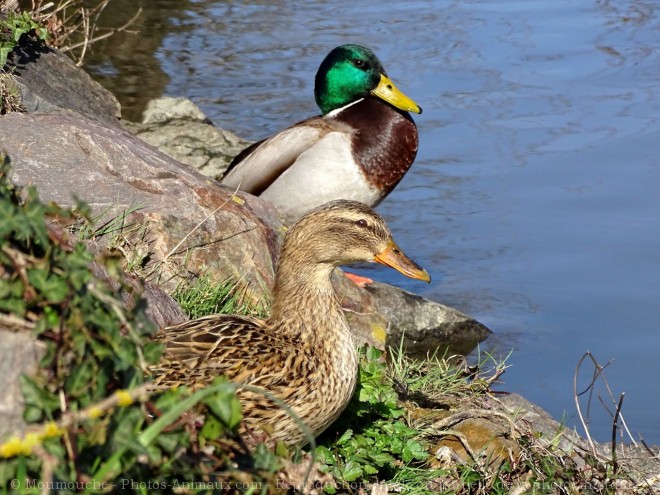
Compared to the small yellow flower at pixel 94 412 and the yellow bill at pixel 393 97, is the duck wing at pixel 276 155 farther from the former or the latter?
the small yellow flower at pixel 94 412

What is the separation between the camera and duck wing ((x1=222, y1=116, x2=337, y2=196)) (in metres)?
7.22

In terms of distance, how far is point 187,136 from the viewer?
916 centimetres

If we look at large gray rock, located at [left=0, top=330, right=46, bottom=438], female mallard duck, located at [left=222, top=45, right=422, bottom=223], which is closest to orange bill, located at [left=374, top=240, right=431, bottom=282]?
large gray rock, located at [left=0, top=330, right=46, bottom=438]

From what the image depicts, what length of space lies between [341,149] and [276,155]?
418mm

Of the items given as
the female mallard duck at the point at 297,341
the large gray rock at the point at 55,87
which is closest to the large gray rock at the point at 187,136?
the large gray rock at the point at 55,87

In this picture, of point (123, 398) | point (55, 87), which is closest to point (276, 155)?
point (55, 87)

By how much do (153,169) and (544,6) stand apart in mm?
7103

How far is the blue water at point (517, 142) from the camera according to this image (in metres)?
6.25

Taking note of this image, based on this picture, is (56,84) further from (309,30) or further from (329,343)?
(309,30)

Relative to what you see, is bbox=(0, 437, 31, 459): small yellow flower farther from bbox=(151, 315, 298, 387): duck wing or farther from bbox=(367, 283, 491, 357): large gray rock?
bbox=(367, 283, 491, 357): large gray rock

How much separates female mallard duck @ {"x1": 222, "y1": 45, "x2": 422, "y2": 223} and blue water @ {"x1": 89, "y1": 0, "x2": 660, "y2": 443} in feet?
2.30

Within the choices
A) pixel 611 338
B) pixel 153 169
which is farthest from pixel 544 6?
pixel 153 169

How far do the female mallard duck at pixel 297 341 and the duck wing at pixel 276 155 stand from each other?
309 centimetres

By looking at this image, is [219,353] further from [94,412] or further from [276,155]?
[276,155]
